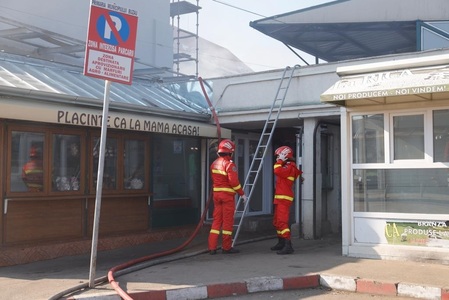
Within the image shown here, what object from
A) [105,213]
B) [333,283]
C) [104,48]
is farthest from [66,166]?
[333,283]

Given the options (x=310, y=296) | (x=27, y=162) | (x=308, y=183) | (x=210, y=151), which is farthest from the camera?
(x=210, y=151)

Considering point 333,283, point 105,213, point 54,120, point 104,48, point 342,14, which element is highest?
point 342,14

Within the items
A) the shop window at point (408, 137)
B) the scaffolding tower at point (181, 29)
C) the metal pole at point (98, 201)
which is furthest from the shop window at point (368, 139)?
the scaffolding tower at point (181, 29)

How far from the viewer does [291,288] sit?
23.8 feet

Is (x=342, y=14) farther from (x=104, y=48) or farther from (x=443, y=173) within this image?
(x=104, y=48)

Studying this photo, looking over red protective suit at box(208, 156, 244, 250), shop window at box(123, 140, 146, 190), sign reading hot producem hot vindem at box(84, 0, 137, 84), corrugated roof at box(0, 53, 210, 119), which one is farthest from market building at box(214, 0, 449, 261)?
sign reading hot producem hot vindem at box(84, 0, 137, 84)

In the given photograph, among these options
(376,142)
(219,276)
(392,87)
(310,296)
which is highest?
(392,87)

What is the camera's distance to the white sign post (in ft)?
21.1

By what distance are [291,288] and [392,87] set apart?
3289 millimetres

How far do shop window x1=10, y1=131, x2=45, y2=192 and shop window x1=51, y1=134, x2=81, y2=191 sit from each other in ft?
0.88

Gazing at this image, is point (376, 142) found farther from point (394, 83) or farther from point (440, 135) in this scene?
→ point (394, 83)

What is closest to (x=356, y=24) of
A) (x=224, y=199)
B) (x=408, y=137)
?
(x=408, y=137)

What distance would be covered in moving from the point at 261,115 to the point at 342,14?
701cm

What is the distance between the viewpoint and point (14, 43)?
52.0 feet
